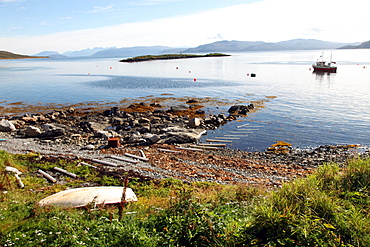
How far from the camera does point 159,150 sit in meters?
19.2

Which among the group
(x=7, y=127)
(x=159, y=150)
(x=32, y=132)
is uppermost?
(x=7, y=127)

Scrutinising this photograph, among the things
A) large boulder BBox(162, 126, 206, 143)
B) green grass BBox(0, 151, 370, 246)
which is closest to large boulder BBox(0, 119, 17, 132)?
large boulder BBox(162, 126, 206, 143)

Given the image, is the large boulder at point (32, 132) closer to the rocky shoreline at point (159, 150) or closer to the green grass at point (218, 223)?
the rocky shoreline at point (159, 150)

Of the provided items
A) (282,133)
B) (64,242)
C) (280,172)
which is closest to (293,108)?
(282,133)

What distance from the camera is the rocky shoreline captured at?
48.7 feet

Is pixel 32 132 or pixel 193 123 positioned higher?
pixel 32 132

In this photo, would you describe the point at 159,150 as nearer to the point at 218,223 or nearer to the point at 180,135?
the point at 180,135

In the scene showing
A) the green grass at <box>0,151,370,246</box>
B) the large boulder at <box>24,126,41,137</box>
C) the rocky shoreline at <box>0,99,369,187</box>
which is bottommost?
the rocky shoreline at <box>0,99,369,187</box>

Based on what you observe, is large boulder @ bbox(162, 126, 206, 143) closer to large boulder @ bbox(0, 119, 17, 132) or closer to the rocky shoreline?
the rocky shoreline

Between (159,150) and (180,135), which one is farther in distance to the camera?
(180,135)

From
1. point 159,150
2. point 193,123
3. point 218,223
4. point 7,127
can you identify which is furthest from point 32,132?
point 218,223

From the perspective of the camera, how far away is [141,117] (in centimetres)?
2958

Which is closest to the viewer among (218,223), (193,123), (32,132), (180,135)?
(218,223)

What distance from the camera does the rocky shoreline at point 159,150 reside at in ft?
48.7
